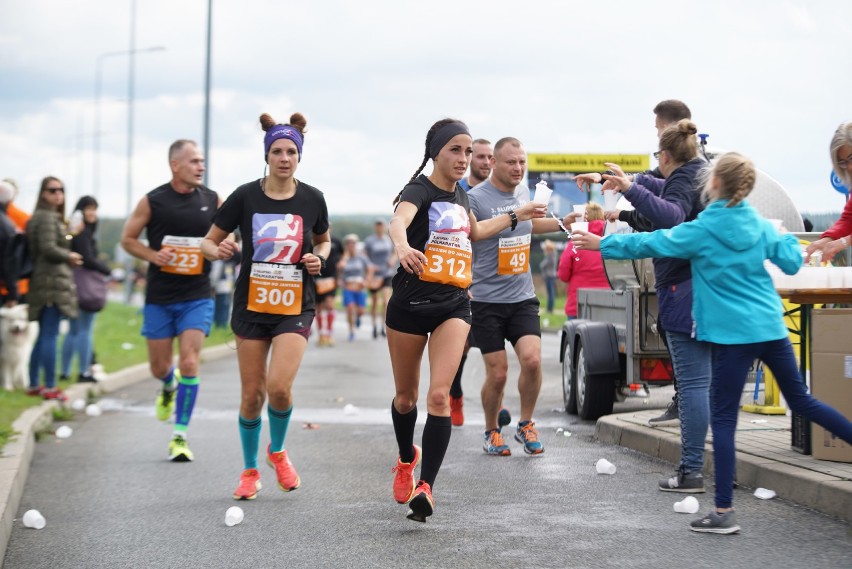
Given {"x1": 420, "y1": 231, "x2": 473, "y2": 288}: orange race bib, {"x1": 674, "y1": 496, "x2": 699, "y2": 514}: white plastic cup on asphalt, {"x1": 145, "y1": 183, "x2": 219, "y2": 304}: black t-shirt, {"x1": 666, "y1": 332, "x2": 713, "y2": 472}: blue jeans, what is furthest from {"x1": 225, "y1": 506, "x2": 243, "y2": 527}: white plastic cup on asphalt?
{"x1": 145, "y1": 183, "x2": 219, "y2": 304}: black t-shirt

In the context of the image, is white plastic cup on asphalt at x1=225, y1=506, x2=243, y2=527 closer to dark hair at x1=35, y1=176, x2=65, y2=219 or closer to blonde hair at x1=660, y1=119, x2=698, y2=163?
blonde hair at x1=660, y1=119, x2=698, y2=163

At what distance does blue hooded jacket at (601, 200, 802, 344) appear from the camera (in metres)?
6.05

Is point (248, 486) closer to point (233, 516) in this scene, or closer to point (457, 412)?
point (233, 516)

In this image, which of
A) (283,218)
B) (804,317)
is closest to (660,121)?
(804,317)

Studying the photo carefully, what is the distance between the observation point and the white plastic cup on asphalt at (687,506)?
658 cm

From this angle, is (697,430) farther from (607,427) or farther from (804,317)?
(607,427)

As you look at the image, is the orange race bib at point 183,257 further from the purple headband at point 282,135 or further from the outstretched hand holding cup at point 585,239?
the outstretched hand holding cup at point 585,239

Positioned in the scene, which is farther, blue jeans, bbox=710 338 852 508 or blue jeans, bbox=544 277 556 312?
blue jeans, bbox=544 277 556 312

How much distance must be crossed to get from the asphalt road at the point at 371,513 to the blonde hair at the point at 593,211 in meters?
1.69

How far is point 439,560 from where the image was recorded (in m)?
5.62

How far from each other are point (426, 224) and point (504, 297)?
2262 mm

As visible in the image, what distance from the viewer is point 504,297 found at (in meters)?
9.04

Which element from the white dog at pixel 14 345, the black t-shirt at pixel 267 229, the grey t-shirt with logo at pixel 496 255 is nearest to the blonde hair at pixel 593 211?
the grey t-shirt with logo at pixel 496 255

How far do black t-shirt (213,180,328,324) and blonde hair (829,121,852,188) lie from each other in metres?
2.95
